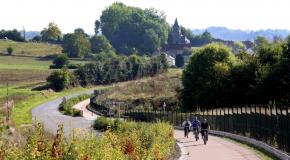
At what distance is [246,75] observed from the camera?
69000mm

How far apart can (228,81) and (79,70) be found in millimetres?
56000

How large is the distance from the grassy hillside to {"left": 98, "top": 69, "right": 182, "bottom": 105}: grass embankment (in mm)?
51581

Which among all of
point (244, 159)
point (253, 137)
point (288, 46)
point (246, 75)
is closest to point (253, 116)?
point (253, 137)

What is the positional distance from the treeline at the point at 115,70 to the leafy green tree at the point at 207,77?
4713cm

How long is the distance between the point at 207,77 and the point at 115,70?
59342 millimetres

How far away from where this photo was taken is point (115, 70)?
132 m

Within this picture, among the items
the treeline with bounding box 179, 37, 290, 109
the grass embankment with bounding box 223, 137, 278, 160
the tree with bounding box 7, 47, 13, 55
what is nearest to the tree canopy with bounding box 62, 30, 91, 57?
the tree with bounding box 7, 47, 13, 55

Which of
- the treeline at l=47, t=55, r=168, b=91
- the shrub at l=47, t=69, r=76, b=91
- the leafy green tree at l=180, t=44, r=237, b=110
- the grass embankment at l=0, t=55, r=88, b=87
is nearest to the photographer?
the leafy green tree at l=180, t=44, r=237, b=110

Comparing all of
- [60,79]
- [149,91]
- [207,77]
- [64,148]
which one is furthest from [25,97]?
[64,148]

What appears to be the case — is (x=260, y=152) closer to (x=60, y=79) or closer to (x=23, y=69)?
(x=60, y=79)

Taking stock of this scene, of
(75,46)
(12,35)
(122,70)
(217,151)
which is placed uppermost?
(12,35)

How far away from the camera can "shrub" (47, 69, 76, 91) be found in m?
114

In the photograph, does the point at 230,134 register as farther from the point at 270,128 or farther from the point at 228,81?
the point at 228,81

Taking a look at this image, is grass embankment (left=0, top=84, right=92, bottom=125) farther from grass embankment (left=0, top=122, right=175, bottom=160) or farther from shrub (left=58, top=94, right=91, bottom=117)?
grass embankment (left=0, top=122, right=175, bottom=160)
